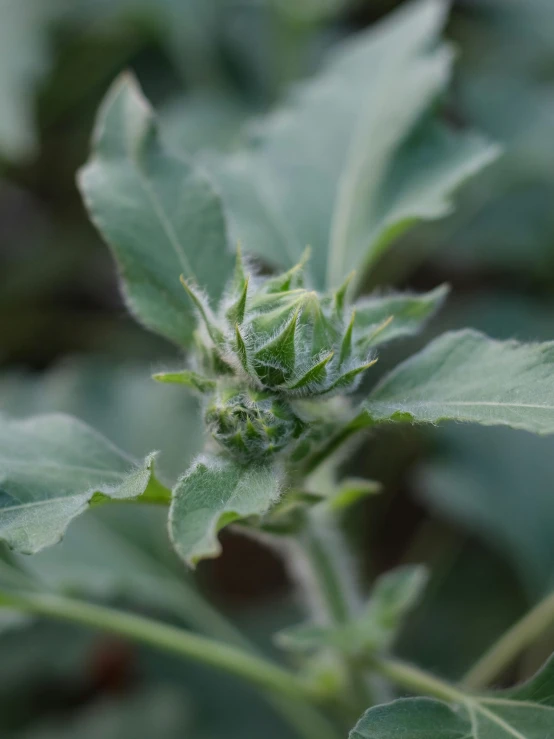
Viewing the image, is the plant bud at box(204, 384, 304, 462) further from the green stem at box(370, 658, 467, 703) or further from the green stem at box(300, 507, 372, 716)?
the green stem at box(370, 658, 467, 703)

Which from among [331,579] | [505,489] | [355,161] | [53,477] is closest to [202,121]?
[355,161]

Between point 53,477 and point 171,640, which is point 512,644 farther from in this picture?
point 53,477

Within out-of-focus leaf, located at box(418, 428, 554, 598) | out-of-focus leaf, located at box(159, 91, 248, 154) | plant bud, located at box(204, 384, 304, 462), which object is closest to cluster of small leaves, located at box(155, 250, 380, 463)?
plant bud, located at box(204, 384, 304, 462)

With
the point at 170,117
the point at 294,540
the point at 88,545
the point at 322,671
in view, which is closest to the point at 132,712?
the point at 88,545

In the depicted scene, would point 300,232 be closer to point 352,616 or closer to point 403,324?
point 403,324

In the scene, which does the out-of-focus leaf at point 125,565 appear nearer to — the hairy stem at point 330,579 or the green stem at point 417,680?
the hairy stem at point 330,579

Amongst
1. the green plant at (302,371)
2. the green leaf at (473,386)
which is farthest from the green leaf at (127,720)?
the green leaf at (473,386)
